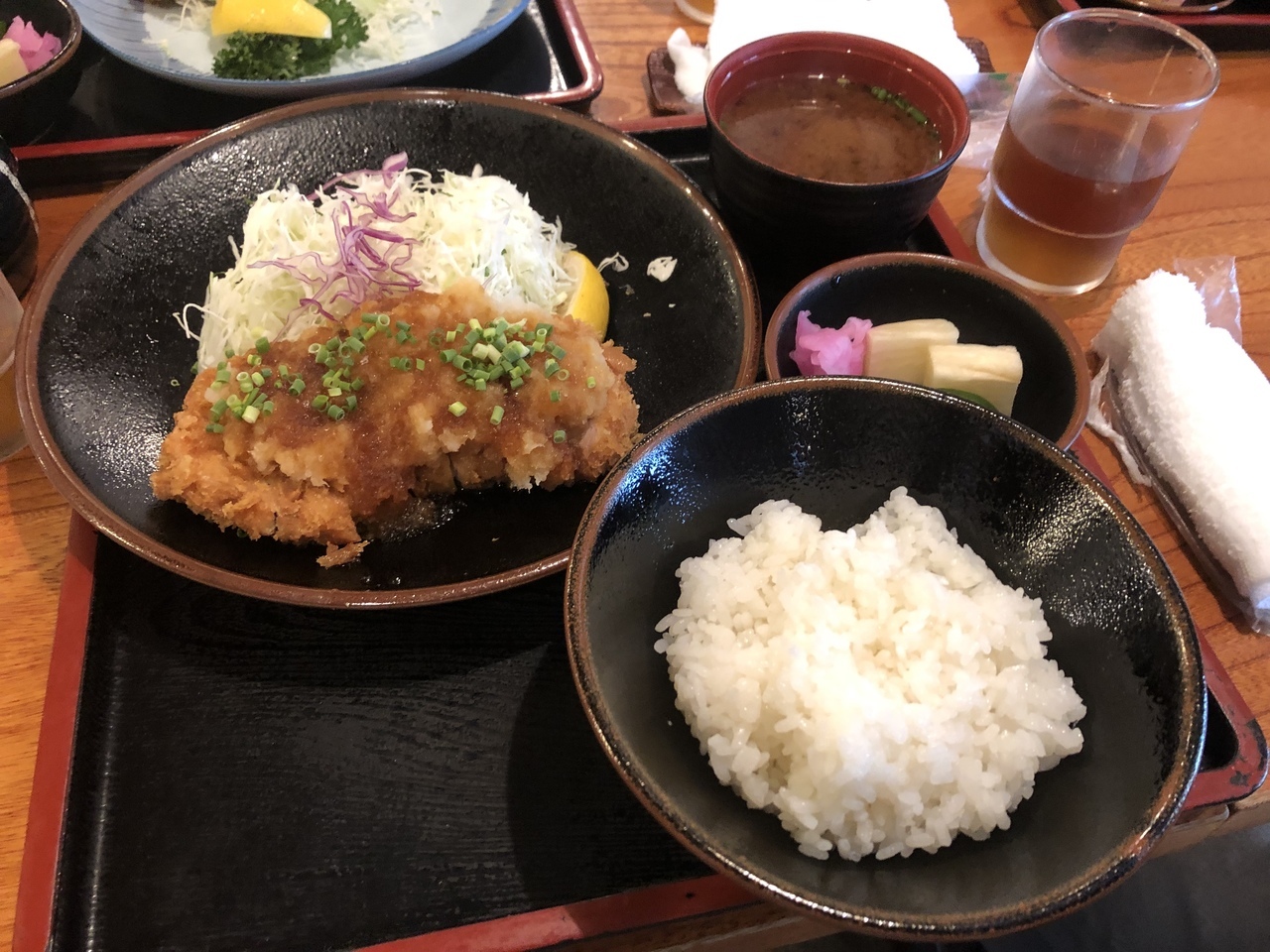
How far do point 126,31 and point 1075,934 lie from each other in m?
3.74

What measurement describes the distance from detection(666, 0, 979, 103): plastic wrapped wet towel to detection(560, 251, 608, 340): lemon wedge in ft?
2.65

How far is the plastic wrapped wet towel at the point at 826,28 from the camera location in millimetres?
2594

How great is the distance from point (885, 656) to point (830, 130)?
147cm

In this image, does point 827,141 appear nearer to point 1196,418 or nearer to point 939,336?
point 939,336

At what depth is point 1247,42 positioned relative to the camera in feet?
9.43

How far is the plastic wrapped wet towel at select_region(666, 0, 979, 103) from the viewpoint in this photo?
2.59m

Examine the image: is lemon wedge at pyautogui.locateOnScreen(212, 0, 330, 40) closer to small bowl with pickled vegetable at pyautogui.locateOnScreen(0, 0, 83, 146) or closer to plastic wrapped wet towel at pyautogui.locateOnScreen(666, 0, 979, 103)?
small bowl with pickled vegetable at pyautogui.locateOnScreen(0, 0, 83, 146)

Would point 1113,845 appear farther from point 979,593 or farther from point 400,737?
point 400,737

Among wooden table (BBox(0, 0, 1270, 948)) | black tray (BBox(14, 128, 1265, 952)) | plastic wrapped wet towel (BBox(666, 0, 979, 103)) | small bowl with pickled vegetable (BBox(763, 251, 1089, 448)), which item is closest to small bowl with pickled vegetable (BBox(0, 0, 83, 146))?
wooden table (BBox(0, 0, 1270, 948))

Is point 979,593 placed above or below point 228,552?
above

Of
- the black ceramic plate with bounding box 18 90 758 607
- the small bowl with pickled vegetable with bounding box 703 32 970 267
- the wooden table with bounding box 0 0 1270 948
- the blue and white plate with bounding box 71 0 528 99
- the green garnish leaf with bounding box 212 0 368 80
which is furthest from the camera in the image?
the green garnish leaf with bounding box 212 0 368 80

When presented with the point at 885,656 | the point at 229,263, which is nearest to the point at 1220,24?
the point at 885,656

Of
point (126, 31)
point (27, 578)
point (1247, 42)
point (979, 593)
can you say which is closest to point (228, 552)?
point (27, 578)

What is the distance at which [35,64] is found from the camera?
2.34 metres
